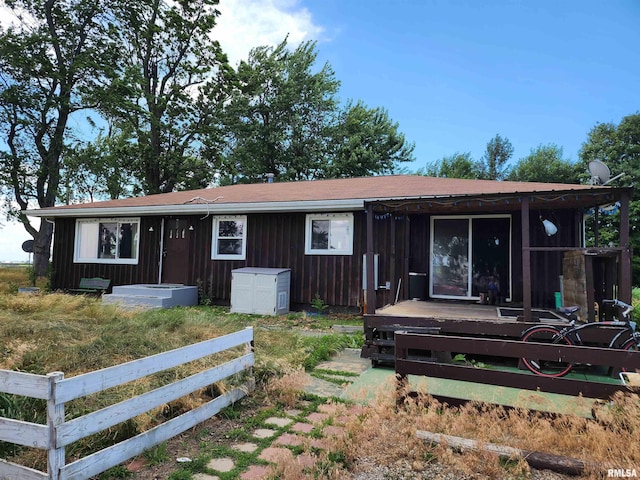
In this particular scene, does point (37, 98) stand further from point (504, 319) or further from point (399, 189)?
point (504, 319)

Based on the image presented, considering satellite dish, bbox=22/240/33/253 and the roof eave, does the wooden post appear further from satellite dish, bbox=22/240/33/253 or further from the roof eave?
satellite dish, bbox=22/240/33/253

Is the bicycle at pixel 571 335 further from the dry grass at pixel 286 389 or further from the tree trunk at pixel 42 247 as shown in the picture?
the tree trunk at pixel 42 247

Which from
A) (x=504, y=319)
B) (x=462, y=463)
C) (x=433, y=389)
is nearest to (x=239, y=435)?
(x=462, y=463)

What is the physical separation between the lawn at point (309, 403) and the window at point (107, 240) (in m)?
6.24

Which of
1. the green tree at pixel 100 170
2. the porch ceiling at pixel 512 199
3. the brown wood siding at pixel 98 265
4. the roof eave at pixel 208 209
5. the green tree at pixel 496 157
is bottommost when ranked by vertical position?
the brown wood siding at pixel 98 265

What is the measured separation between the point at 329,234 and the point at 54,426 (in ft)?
24.2

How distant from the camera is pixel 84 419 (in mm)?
2246

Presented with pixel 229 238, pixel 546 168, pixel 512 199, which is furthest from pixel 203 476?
pixel 546 168

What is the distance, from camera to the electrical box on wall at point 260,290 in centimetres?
882

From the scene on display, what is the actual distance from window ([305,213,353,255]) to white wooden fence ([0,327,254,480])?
609 centimetres

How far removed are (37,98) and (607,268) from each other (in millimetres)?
20684

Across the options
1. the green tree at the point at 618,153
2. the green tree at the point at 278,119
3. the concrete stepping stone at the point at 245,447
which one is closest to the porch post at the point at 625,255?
the concrete stepping stone at the point at 245,447

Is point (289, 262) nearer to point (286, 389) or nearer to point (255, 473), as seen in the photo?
point (286, 389)

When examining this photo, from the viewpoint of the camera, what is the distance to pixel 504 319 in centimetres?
532
